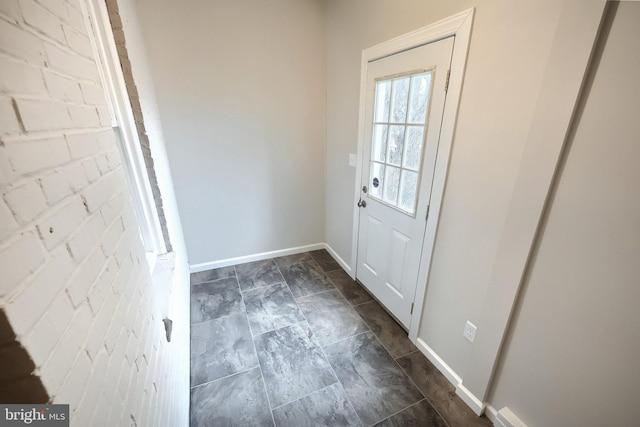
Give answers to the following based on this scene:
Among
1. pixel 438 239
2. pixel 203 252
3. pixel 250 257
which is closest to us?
pixel 438 239

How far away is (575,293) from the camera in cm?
102

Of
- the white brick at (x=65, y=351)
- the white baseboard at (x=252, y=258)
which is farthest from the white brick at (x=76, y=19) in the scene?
the white baseboard at (x=252, y=258)

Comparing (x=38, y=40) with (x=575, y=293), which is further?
(x=575, y=293)

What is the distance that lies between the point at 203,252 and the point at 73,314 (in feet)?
8.04

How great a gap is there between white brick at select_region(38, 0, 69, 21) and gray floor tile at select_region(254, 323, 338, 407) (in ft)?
5.99

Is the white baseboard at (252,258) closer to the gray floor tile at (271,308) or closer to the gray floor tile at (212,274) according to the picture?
the gray floor tile at (212,274)

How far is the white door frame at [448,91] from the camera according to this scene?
1.28 m

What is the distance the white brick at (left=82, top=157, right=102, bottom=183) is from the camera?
60cm

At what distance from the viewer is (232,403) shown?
4.97 ft

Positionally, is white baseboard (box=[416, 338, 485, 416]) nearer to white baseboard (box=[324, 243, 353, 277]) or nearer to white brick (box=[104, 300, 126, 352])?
white baseboard (box=[324, 243, 353, 277])

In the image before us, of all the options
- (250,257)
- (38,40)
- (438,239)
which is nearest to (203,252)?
(250,257)

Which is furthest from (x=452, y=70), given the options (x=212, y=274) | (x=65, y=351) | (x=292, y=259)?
(x=212, y=274)

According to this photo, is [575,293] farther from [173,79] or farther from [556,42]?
[173,79]

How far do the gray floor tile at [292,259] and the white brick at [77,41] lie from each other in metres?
2.45
